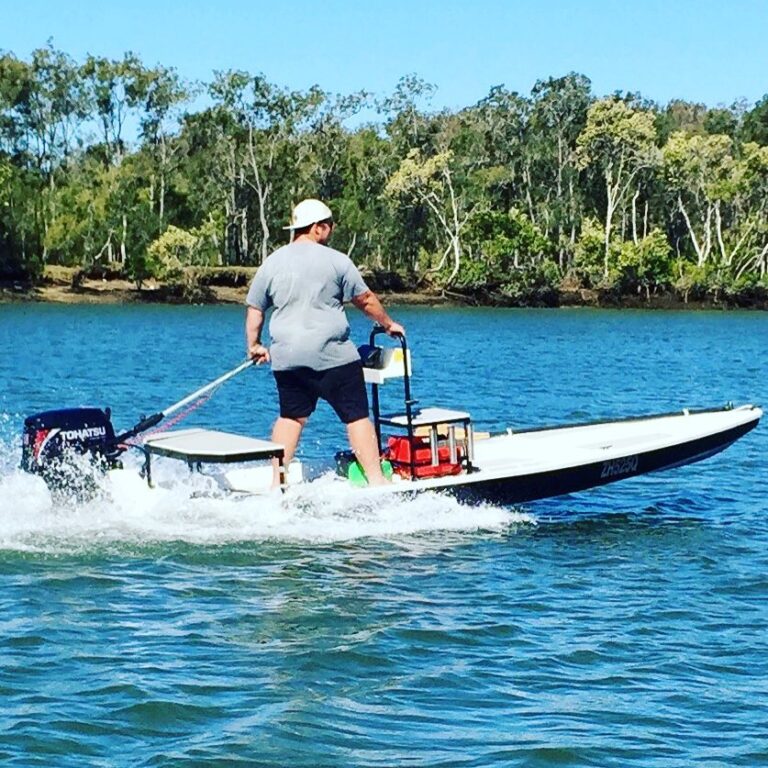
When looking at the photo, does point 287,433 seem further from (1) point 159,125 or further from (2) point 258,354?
(1) point 159,125

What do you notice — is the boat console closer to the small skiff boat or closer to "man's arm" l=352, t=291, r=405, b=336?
the small skiff boat

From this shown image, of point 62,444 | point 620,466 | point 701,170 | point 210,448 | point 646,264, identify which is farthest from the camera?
point 701,170

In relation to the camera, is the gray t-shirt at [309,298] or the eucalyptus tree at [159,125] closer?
the gray t-shirt at [309,298]

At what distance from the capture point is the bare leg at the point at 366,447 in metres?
11.1

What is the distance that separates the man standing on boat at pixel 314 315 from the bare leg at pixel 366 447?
1 centimetres

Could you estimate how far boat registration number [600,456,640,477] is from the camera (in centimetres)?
1229

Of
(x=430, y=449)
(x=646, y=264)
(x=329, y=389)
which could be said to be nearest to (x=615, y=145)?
(x=646, y=264)

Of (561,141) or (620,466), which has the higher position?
(561,141)

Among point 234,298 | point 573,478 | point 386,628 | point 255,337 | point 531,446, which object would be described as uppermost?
point 255,337

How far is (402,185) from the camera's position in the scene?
253 feet

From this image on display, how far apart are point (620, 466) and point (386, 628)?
4.18 m

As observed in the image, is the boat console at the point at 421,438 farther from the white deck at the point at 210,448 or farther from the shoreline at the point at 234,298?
the shoreline at the point at 234,298

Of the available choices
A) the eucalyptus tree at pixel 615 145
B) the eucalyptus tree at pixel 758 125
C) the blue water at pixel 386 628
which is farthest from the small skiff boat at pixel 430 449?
the eucalyptus tree at pixel 758 125

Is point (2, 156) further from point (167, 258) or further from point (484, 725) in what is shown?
point (484, 725)
